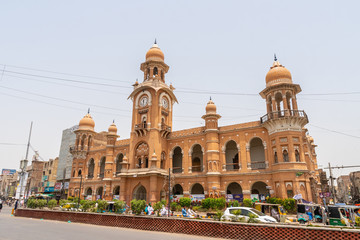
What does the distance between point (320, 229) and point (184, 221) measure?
21.6ft

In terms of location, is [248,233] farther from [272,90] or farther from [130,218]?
[272,90]

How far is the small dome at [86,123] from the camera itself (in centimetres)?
4347

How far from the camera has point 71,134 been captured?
2381 inches

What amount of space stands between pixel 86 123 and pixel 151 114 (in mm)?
16060

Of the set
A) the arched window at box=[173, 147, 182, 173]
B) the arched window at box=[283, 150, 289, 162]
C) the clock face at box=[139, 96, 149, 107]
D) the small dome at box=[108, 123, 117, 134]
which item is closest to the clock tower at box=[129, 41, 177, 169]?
the clock face at box=[139, 96, 149, 107]

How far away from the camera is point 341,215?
1598cm

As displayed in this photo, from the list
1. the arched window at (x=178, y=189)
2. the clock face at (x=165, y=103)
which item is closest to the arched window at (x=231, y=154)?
the arched window at (x=178, y=189)

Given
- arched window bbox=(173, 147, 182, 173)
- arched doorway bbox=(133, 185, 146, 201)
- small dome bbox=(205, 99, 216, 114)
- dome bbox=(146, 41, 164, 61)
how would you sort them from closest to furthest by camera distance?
small dome bbox=(205, 99, 216, 114), arched doorway bbox=(133, 185, 146, 201), arched window bbox=(173, 147, 182, 173), dome bbox=(146, 41, 164, 61)

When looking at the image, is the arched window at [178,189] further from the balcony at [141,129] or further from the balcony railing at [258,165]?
the balcony railing at [258,165]

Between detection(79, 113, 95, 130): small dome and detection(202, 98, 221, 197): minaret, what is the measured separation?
74.6 feet

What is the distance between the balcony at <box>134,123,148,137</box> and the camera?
33750 mm

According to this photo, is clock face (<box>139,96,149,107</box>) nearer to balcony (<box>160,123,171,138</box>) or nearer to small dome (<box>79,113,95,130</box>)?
balcony (<box>160,123,171,138</box>)

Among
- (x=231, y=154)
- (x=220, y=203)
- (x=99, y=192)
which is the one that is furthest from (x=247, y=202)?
(x=99, y=192)

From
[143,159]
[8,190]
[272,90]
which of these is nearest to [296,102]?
[272,90]
